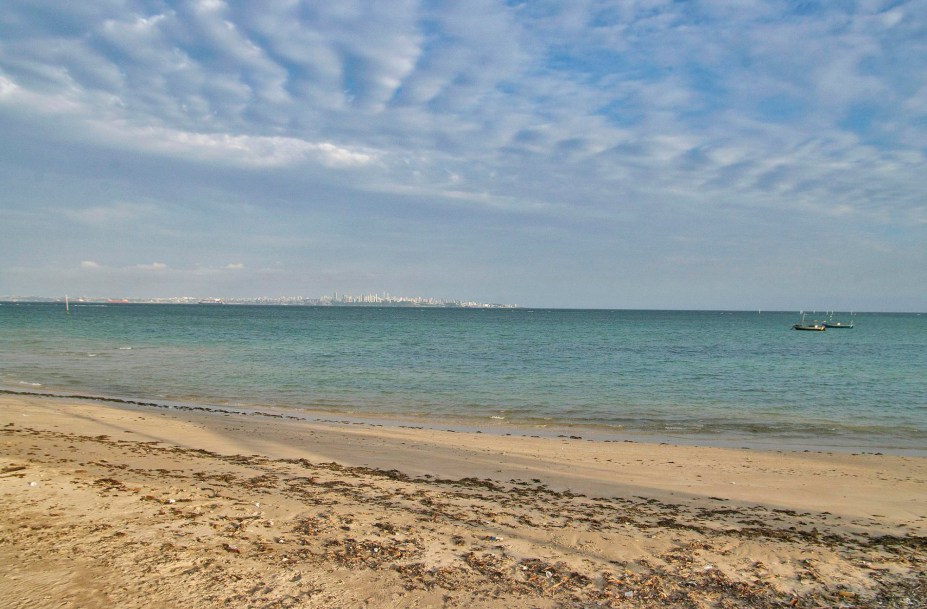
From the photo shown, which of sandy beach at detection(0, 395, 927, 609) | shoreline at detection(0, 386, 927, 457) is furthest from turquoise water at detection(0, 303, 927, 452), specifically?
sandy beach at detection(0, 395, 927, 609)

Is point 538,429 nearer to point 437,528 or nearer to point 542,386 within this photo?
point 542,386

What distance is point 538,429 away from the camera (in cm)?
1730

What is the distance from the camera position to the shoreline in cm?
1557

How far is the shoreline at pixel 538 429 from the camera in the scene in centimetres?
1557

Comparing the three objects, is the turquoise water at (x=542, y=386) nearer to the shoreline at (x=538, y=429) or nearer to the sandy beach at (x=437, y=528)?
the shoreline at (x=538, y=429)

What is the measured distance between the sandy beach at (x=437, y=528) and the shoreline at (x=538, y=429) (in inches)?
110

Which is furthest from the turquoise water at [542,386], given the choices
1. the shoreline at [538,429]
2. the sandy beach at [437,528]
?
the sandy beach at [437,528]

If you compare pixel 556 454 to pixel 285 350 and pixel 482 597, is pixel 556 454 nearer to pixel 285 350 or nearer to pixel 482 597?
pixel 482 597

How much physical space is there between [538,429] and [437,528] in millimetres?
10666

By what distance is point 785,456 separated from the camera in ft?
45.4

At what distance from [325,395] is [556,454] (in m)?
12.6

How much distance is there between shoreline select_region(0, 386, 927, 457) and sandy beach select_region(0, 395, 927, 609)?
278 centimetres

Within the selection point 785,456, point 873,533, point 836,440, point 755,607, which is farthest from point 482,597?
point 836,440

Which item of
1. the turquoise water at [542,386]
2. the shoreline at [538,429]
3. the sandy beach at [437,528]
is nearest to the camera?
the sandy beach at [437,528]
